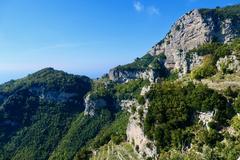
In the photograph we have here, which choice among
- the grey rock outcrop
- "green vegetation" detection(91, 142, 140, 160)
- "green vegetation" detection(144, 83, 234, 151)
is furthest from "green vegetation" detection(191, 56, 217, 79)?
"green vegetation" detection(91, 142, 140, 160)

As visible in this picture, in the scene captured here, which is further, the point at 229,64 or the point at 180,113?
the point at 229,64

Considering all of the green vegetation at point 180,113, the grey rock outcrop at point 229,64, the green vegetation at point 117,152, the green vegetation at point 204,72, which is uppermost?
the grey rock outcrop at point 229,64

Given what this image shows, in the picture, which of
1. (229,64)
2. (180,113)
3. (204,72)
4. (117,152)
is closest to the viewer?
(180,113)

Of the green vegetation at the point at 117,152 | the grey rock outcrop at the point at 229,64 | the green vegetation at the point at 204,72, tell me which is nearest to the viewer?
the grey rock outcrop at the point at 229,64

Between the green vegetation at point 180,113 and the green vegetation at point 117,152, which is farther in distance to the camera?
the green vegetation at point 117,152

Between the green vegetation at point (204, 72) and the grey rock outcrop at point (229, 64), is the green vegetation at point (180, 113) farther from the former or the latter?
the grey rock outcrop at point (229, 64)

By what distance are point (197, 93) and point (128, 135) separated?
2762cm

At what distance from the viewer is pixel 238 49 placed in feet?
331

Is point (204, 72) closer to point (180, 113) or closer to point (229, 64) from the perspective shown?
point (229, 64)

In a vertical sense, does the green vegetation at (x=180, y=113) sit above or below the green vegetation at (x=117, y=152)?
above

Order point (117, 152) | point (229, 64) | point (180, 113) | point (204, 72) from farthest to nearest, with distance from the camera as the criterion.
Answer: point (117, 152)
point (204, 72)
point (229, 64)
point (180, 113)

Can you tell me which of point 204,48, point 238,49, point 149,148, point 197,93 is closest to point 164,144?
point 149,148

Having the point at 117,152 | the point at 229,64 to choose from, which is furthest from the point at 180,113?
the point at 117,152

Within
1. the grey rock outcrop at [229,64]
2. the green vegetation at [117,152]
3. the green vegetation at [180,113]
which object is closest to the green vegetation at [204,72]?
the grey rock outcrop at [229,64]
